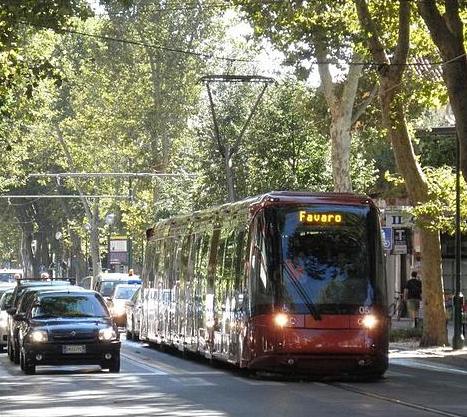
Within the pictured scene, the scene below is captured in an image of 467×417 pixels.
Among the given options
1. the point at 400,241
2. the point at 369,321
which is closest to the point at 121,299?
the point at 400,241

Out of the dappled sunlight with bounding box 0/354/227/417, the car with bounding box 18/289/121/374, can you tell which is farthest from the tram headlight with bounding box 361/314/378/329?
the car with bounding box 18/289/121/374

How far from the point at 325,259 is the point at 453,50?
23.9 ft

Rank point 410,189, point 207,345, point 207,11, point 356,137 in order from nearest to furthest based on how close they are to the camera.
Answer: point 207,345
point 410,189
point 356,137
point 207,11

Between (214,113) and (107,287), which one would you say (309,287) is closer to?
(214,113)

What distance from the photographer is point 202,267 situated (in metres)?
31.3

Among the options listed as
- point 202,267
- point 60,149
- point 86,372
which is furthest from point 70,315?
point 60,149

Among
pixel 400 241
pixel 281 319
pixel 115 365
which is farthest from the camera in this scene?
pixel 400 241

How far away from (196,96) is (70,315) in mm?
54050

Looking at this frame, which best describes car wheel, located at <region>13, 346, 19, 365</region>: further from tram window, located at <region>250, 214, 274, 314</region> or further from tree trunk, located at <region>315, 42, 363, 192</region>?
tree trunk, located at <region>315, 42, 363, 192</region>

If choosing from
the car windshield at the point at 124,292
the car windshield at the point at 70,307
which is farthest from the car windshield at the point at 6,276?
the car windshield at the point at 70,307

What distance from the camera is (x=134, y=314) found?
4372cm

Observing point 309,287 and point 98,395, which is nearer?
point 98,395

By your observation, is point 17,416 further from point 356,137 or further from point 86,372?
point 356,137

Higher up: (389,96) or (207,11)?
(207,11)
